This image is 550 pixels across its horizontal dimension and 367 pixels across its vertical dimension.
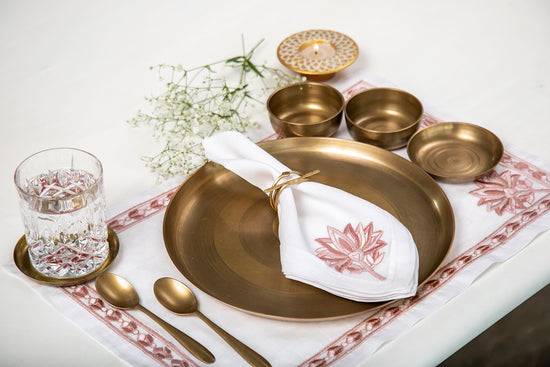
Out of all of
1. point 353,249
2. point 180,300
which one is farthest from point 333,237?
point 180,300

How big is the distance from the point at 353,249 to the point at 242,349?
0.79 ft

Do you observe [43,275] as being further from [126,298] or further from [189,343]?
[189,343]

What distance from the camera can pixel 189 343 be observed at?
0.96 m

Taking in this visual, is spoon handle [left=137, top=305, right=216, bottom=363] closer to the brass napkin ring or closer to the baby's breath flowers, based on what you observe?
the brass napkin ring

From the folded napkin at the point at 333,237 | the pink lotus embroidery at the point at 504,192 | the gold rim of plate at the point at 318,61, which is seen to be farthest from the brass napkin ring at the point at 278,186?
the gold rim of plate at the point at 318,61

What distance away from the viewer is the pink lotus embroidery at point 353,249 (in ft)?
3.33

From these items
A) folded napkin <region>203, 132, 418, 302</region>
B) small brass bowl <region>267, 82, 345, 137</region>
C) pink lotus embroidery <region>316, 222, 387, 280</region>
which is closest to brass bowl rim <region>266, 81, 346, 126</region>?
small brass bowl <region>267, 82, 345, 137</region>

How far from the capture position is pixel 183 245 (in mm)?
1107

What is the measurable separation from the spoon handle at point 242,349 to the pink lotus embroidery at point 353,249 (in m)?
0.19

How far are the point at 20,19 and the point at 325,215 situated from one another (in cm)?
122

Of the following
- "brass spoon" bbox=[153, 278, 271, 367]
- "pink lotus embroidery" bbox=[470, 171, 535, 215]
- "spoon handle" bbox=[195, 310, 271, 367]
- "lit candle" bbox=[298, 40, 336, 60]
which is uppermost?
"lit candle" bbox=[298, 40, 336, 60]

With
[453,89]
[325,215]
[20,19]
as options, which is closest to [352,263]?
[325,215]

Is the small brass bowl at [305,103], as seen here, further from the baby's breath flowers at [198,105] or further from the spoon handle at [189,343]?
the spoon handle at [189,343]

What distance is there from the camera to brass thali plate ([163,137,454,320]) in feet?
3.31
